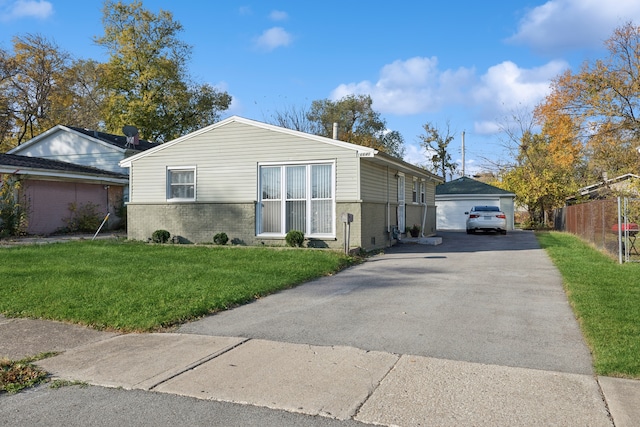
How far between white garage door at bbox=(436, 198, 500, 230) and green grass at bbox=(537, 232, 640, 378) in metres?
19.5

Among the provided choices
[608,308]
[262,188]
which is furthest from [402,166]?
[608,308]

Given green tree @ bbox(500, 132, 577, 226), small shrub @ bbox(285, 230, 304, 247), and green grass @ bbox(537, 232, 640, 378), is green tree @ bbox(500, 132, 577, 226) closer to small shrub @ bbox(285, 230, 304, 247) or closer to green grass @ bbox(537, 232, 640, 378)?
green grass @ bbox(537, 232, 640, 378)

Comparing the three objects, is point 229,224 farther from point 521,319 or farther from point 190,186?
point 521,319

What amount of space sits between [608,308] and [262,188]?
10.8 metres

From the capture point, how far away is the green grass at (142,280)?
281 inches

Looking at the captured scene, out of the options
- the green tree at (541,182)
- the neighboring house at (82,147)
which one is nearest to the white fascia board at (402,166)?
the green tree at (541,182)

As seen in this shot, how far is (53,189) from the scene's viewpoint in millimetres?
22156

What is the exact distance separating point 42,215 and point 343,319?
62.8 ft

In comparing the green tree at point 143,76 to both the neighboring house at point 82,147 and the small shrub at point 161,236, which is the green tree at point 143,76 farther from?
the small shrub at point 161,236

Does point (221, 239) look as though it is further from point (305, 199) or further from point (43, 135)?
point (43, 135)

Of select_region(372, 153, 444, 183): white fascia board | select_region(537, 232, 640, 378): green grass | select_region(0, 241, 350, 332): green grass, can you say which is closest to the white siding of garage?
select_region(372, 153, 444, 183): white fascia board

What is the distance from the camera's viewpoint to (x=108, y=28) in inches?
1560

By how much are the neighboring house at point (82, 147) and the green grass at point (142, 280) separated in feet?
47.4

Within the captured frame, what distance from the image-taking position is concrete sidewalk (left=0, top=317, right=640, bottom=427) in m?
3.83
